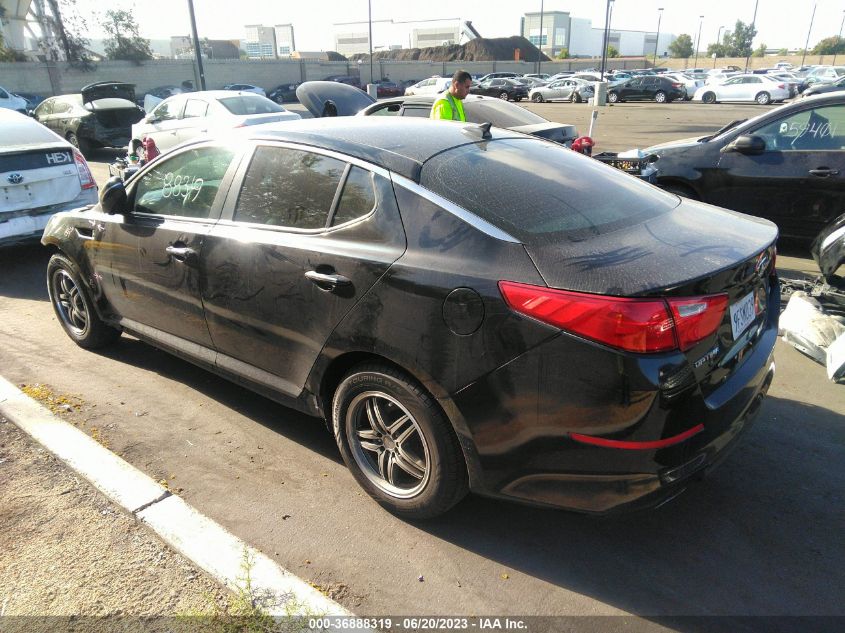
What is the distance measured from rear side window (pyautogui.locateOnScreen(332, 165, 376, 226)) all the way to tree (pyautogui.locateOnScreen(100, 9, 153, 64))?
5432cm

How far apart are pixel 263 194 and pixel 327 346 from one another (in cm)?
95

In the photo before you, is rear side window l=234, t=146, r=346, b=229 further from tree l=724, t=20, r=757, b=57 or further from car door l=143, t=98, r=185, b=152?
tree l=724, t=20, r=757, b=57

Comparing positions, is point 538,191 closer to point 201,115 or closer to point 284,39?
point 201,115

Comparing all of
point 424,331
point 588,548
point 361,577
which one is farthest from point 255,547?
point 588,548

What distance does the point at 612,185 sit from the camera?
10.4ft

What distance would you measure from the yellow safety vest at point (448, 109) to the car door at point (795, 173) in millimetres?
2894

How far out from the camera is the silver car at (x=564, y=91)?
134ft

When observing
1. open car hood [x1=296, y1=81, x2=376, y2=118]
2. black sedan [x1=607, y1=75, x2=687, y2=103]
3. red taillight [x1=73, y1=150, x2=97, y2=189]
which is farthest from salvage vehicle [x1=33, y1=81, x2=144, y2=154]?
black sedan [x1=607, y1=75, x2=687, y2=103]

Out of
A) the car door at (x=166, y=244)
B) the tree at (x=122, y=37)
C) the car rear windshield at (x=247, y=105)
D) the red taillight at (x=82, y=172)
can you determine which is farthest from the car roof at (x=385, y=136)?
the tree at (x=122, y=37)

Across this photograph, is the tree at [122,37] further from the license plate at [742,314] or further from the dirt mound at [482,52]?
the license plate at [742,314]

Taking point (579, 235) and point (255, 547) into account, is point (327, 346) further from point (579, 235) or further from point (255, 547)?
point (579, 235)

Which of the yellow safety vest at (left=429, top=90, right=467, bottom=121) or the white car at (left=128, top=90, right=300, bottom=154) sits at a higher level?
the yellow safety vest at (left=429, top=90, right=467, bottom=121)

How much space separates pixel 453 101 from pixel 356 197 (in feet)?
15.3

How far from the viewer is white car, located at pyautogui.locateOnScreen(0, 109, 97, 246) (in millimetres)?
6566
